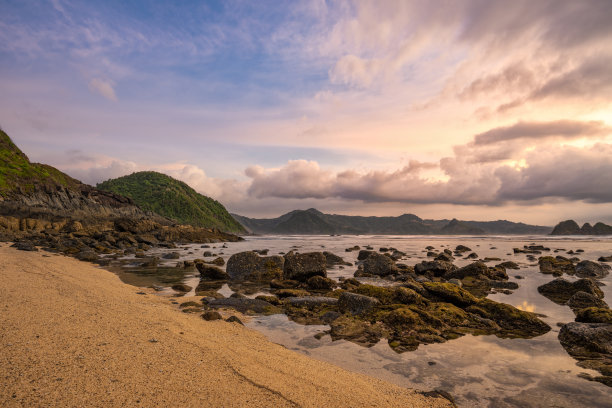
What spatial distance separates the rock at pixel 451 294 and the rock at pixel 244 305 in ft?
20.6

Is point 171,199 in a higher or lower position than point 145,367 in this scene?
higher

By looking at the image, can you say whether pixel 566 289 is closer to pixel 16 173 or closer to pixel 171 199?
pixel 16 173

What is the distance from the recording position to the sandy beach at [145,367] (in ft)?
11.8

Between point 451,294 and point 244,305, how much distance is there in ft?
25.7

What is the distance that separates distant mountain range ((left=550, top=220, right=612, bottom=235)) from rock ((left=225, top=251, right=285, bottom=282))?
17824 centimetres

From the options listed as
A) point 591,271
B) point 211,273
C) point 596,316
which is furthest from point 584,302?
point 211,273

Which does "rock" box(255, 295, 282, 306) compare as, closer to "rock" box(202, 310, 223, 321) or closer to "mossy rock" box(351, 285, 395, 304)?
"mossy rock" box(351, 285, 395, 304)

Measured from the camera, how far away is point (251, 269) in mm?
18625

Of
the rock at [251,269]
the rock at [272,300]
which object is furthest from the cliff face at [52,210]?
the rock at [272,300]

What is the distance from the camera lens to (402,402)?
15.8 feet

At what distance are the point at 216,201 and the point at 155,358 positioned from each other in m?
189

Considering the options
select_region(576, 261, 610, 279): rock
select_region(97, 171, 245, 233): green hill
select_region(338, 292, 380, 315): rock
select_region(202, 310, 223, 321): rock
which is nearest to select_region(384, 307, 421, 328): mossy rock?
select_region(338, 292, 380, 315): rock

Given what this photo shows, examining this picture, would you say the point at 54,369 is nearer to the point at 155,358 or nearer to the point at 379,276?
the point at 155,358

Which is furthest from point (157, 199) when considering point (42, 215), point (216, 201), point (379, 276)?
point (379, 276)
